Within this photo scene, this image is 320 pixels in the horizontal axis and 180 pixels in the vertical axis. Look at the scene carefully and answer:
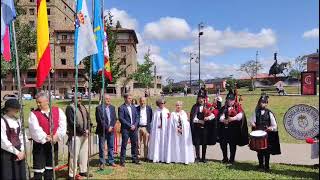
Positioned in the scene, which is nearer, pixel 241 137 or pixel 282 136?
pixel 241 137

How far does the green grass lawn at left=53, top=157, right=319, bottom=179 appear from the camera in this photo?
1041cm

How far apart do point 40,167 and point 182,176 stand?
10.7 ft

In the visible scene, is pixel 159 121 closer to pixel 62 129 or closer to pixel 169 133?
pixel 169 133

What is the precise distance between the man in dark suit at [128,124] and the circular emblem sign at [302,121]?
3.92 m

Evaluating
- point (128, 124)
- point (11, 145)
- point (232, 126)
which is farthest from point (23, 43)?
point (11, 145)

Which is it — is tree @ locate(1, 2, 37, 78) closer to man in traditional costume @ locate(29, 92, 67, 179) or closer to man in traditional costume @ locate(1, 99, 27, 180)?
man in traditional costume @ locate(29, 92, 67, 179)

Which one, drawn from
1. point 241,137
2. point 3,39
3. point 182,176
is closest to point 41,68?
point 3,39

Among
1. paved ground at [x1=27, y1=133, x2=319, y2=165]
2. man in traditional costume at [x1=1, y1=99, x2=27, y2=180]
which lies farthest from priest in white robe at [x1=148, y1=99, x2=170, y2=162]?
man in traditional costume at [x1=1, y1=99, x2=27, y2=180]

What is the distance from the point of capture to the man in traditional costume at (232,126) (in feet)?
40.5

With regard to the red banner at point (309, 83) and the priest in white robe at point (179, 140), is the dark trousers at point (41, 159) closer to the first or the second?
the priest in white robe at point (179, 140)

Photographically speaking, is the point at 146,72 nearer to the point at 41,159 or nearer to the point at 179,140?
the point at 179,140

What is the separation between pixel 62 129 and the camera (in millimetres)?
8992

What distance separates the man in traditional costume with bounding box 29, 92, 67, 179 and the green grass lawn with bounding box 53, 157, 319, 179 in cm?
148

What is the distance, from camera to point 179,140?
12.4 meters
